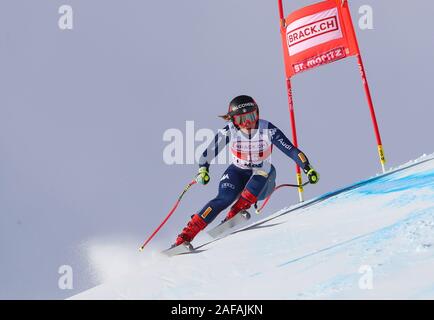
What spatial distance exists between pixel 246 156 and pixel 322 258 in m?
2.95

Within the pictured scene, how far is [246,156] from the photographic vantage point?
7.55 metres

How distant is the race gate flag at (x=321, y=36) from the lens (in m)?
9.69

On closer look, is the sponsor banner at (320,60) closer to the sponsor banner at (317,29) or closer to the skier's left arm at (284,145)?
the sponsor banner at (317,29)

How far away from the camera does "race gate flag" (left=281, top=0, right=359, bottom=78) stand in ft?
31.8

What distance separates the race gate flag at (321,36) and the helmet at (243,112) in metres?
2.78

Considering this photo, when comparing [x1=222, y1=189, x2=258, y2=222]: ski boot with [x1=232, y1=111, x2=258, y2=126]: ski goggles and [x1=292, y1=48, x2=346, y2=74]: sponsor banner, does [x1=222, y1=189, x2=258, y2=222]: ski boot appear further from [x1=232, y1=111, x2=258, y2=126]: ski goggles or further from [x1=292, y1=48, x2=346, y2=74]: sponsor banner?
[x1=292, y1=48, x2=346, y2=74]: sponsor banner

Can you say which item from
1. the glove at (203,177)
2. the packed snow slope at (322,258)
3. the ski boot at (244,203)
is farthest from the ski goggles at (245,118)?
the packed snow slope at (322,258)

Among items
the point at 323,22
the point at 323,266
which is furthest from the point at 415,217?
the point at 323,22

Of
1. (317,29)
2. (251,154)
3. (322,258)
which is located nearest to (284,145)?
(251,154)

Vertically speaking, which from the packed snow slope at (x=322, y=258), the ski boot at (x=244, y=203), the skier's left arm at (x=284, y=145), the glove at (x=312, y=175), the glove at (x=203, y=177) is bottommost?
the packed snow slope at (x=322, y=258)

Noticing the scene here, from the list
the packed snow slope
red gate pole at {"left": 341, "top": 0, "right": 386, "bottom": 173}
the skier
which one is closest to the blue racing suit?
the skier

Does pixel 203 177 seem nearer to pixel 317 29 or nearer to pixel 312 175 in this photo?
pixel 312 175

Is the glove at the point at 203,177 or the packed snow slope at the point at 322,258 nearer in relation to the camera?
the packed snow slope at the point at 322,258
